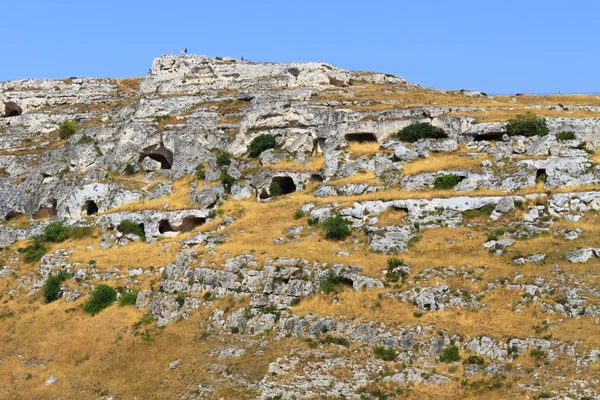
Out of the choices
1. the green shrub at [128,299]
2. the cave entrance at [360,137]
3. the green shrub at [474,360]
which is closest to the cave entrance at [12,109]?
the cave entrance at [360,137]

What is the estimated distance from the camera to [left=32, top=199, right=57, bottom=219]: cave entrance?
177 ft

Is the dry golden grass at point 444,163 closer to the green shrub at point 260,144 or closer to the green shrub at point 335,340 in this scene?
the green shrub at point 260,144

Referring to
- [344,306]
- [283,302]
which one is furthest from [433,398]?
[283,302]

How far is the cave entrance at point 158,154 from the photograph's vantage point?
183ft

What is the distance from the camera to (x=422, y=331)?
2783 cm

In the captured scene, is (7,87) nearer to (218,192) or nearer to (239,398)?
(218,192)

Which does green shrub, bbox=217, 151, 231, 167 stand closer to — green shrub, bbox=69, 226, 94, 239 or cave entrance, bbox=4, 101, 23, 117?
green shrub, bbox=69, 226, 94, 239

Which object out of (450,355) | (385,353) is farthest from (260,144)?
(450,355)

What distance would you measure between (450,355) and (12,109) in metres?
64.6

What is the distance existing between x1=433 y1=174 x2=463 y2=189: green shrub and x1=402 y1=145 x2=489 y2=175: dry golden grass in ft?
3.74

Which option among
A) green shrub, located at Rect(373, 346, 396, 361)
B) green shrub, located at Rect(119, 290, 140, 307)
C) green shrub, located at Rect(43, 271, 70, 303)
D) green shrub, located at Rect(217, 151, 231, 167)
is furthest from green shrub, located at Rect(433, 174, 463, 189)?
green shrub, located at Rect(43, 271, 70, 303)

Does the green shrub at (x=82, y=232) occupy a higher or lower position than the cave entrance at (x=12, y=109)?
lower

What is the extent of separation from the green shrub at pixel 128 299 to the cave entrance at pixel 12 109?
144 feet

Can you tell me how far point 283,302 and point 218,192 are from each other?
1741 cm
